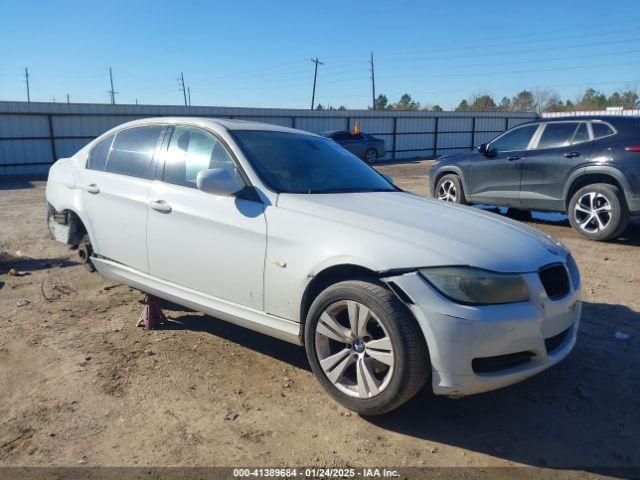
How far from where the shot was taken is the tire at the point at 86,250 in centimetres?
502

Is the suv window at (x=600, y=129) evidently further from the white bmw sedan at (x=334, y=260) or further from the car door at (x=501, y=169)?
the white bmw sedan at (x=334, y=260)

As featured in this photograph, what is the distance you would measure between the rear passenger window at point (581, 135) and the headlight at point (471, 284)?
19.1 ft

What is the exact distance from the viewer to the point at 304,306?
128 inches

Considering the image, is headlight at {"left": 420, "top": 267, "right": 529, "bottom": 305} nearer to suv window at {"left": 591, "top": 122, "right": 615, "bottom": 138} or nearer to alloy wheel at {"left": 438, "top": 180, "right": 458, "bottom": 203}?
suv window at {"left": 591, "top": 122, "right": 615, "bottom": 138}

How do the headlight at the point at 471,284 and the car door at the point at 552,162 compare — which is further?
the car door at the point at 552,162

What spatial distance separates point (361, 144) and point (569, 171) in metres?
15.6

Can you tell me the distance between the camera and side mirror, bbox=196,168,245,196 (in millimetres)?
3482

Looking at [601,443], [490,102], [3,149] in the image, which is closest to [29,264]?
[601,443]

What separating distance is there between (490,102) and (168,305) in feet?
205

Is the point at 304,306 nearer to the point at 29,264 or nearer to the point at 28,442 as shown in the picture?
the point at 28,442

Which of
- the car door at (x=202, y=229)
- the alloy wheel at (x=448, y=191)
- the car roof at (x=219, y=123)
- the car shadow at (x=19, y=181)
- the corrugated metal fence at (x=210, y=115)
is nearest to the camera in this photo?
the car door at (x=202, y=229)

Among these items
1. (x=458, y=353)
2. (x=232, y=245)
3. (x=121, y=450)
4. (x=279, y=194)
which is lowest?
(x=121, y=450)

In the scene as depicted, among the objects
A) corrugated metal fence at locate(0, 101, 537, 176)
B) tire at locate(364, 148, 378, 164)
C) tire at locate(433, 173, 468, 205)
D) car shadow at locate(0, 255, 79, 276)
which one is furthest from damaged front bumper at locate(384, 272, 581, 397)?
tire at locate(364, 148, 378, 164)

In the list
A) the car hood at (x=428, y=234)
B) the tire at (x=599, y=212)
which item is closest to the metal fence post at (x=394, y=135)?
the tire at (x=599, y=212)
